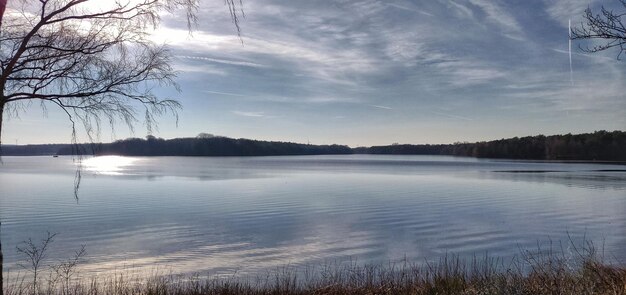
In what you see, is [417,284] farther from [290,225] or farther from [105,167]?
[105,167]

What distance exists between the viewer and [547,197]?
106 ft

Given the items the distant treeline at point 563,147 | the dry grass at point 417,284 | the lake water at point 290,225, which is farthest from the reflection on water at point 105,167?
the distant treeline at point 563,147

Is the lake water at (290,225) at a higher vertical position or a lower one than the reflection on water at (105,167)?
lower

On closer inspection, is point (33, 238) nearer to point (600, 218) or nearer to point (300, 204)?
point (300, 204)

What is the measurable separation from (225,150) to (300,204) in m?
162

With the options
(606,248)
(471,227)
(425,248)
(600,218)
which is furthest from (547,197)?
(425,248)

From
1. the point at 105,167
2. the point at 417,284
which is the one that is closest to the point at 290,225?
the point at 417,284

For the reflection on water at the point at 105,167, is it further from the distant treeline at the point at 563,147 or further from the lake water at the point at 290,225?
the distant treeline at the point at 563,147

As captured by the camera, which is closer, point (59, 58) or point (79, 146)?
point (59, 58)

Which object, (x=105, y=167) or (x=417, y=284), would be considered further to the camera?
(x=105, y=167)

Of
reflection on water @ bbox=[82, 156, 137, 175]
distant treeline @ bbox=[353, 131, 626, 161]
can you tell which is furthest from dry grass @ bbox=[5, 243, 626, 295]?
distant treeline @ bbox=[353, 131, 626, 161]

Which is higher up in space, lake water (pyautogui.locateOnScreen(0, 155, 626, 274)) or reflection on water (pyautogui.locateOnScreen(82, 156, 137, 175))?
reflection on water (pyautogui.locateOnScreen(82, 156, 137, 175))

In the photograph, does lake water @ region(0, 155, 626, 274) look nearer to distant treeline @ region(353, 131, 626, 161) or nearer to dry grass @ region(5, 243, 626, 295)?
dry grass @ region(5, 243, 626, 295)

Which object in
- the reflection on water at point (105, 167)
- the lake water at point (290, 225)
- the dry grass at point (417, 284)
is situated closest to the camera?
the dry grass at point (417, 284)
